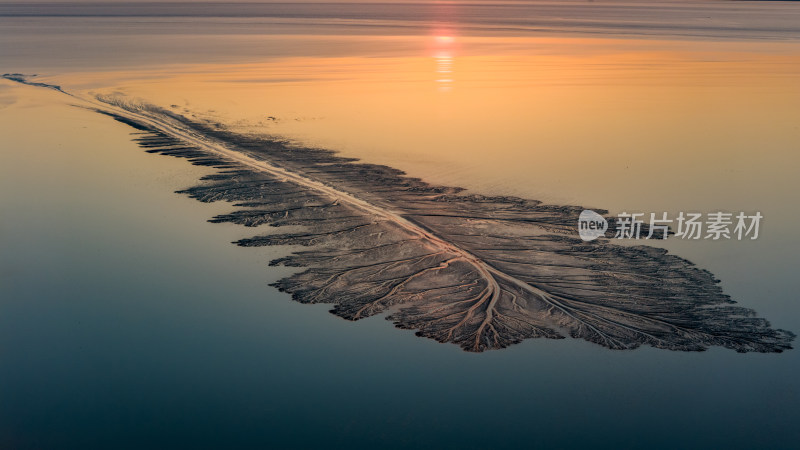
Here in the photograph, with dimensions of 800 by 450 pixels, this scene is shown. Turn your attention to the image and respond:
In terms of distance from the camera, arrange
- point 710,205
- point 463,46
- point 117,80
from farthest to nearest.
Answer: point 463,46, point 117,80, point 710,205

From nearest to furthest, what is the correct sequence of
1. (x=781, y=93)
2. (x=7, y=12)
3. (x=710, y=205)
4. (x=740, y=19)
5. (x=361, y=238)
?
(x=361, y=238), (x=710, y=205), (x=781, y=93), (x=740, y=19), (x=7, y=12)

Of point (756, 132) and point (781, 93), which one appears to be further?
point (781, 93)

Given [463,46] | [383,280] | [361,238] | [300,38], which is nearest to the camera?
[383,280]

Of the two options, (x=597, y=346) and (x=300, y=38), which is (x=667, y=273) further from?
(x=300, y=38)

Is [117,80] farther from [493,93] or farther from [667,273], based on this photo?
[667,273]

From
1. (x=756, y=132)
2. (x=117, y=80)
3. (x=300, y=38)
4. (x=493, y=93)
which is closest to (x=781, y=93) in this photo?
(x=756, y=132)

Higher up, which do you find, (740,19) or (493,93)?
(740,19)

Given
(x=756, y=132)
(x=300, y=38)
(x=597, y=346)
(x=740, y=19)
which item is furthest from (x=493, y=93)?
(x=740, y=19)

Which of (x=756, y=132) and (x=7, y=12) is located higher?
(x=7, y=12)

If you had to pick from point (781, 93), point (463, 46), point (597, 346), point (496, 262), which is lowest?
point (597, 346)
